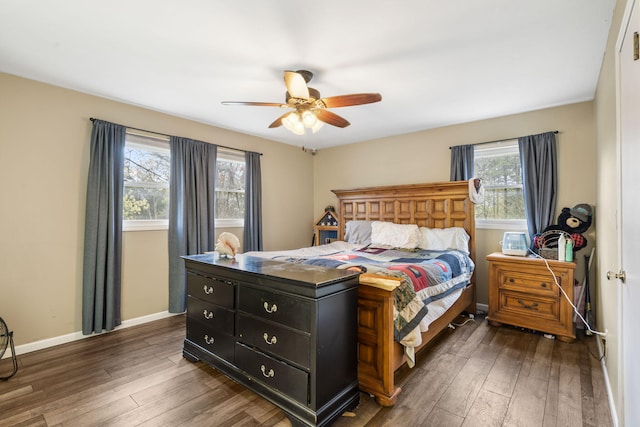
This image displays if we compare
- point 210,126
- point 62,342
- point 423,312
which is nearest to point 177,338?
point 62,342

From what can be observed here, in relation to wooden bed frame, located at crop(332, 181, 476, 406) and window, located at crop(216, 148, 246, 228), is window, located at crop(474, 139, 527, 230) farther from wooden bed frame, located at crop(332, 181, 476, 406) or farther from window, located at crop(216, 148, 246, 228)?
window, located at crop(216, 148, 246, 228)

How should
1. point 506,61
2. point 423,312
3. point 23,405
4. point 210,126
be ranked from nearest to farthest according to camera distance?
point 23,405 < point 423,312 < point 506,61 < point 210,126

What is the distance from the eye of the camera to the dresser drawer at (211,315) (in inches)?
87.6

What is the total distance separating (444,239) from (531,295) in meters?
1.04

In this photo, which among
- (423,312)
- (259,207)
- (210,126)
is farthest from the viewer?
(259,207)

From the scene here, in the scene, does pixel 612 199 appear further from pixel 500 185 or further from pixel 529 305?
pixel 500 185

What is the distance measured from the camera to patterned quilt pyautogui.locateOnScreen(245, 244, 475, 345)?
212cm

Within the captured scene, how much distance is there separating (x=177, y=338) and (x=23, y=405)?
1202 millimetres

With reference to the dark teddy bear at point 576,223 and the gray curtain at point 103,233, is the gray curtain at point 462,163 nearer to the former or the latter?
the dark teddy bear at point 576,223

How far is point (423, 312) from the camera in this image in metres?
2.22

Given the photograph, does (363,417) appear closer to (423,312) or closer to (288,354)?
(288,354)

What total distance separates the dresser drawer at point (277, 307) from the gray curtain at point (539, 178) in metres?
3.12

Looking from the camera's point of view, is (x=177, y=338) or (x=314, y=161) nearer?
(x=177, y=338)

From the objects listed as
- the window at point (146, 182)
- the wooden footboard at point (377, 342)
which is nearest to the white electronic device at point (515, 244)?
the wooden footboard at point (377, 342)
